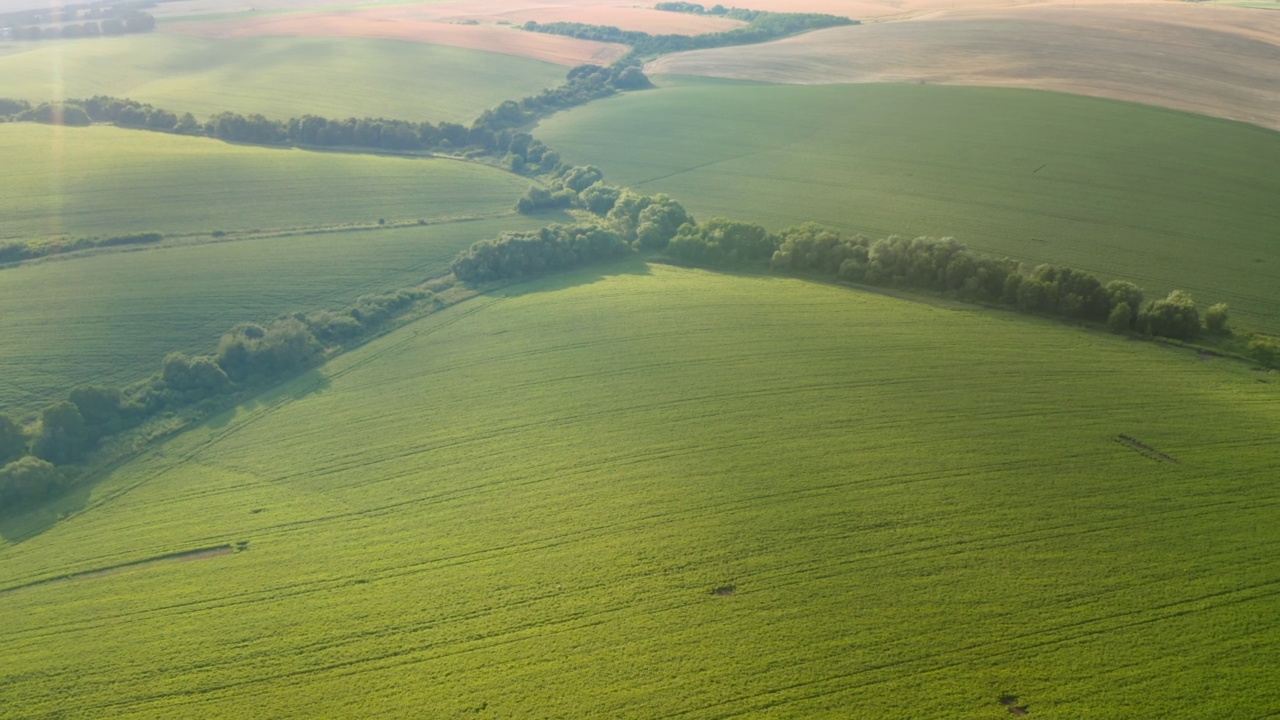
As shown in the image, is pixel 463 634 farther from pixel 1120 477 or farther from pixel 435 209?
pixel 435 209


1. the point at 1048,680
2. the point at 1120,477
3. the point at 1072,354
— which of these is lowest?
the point at 1048,680

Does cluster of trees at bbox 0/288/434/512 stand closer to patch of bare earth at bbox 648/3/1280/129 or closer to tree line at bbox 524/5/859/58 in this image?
patch of bare earth at bbox 648/3/1280/129

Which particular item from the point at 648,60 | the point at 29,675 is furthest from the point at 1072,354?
the point at 648,60

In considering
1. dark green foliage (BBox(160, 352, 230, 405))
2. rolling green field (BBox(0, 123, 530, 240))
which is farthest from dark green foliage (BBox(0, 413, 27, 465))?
rolling green field (BBox(0, 123, 530, 240))

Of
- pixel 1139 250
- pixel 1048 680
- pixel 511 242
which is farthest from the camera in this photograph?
pixel 511 242

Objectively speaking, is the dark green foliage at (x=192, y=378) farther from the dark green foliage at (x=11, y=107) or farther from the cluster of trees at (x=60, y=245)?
the dark green foliage at (x=11, y=107)

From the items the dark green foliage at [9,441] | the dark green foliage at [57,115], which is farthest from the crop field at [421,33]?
the dark green foliage at [9,441]
